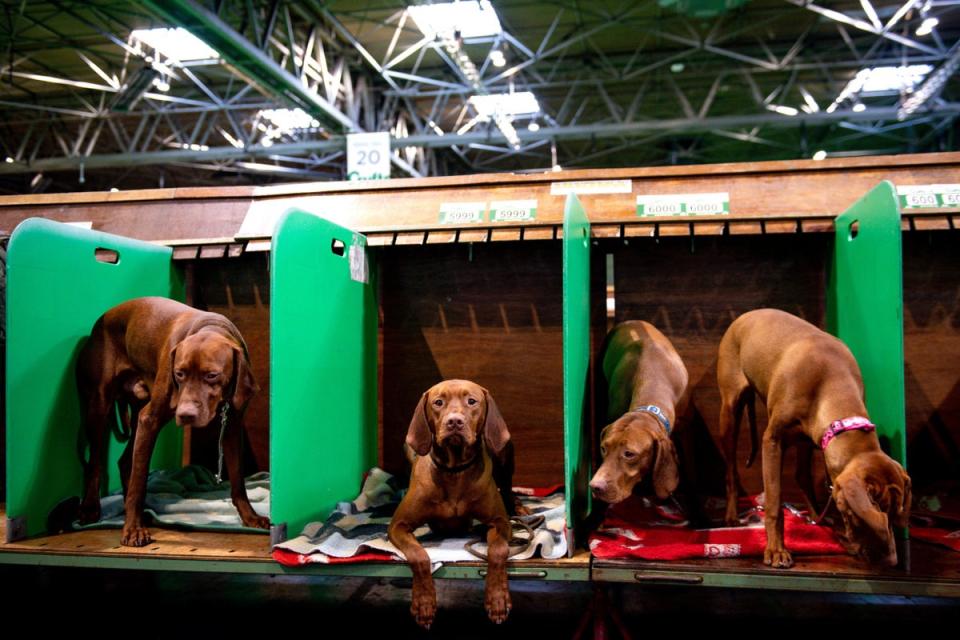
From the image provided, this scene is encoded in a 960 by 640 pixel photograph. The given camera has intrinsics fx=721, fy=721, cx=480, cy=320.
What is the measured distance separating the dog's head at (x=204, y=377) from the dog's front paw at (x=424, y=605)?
0.91 meters

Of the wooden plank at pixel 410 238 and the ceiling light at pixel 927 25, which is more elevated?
the ceiling light at pixel 927 25

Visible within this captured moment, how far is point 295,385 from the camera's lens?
247 centimetres

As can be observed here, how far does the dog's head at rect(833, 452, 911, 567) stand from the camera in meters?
2.00

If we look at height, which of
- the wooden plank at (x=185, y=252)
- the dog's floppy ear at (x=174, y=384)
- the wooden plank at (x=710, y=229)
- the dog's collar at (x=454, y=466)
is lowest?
the dog's collar at (x=454, y=466)

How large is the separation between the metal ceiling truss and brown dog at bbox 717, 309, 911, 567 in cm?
478

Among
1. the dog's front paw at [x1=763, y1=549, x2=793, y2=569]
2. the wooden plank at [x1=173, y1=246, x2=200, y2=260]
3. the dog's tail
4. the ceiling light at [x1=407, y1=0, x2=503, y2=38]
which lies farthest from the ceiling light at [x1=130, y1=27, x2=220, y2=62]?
the dog's front paw at [x1=763, y1=549, x2=793, y2=569]

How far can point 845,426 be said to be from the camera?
2180 mm

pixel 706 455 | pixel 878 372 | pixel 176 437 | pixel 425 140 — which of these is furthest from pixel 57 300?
pixel 425 140

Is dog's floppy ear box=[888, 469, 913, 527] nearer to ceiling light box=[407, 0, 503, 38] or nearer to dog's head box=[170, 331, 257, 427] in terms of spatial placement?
dog's head box=[170, 331, 257, 427]

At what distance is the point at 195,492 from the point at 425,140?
6.76 meters

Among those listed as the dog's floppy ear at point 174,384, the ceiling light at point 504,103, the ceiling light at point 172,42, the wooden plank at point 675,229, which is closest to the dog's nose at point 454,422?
the dog's floppy ear at point 174,384

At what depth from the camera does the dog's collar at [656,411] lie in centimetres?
254

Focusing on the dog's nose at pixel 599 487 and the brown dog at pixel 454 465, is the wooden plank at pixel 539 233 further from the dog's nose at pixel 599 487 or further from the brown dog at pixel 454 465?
the dog's nose at pixel 599 487

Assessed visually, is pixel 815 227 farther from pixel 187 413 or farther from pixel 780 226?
pixel 187 413
